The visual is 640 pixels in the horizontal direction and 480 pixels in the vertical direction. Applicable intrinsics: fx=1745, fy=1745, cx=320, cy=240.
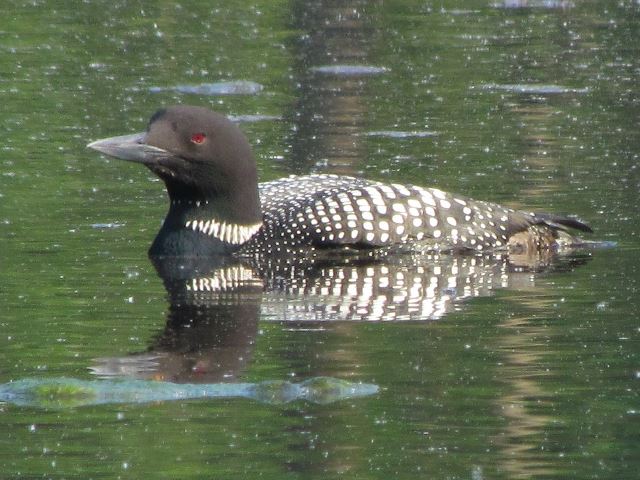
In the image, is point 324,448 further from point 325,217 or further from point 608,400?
point 325,217

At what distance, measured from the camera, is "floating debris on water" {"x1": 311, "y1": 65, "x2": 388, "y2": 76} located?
13.7 m

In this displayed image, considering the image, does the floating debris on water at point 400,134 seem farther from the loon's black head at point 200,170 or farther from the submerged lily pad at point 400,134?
the loon's black head at point 200,170

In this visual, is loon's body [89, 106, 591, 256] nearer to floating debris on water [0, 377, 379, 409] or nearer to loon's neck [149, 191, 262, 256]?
loon's neck [149, 191, 262, 256]

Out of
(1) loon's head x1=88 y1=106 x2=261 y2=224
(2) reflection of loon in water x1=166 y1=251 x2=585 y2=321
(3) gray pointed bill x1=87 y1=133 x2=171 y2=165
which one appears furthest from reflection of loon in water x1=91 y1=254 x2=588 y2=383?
(3) gray pointed bill x1=87 y1=133 x2=171 y2=165

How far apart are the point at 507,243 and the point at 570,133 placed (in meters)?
2.83

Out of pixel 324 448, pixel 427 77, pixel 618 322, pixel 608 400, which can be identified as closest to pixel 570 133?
pixel 427 77

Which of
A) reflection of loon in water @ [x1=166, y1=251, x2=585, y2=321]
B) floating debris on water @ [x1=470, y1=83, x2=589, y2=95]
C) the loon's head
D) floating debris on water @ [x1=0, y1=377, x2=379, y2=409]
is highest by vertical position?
the loon's head

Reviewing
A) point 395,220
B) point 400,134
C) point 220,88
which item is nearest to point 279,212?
point 395,220

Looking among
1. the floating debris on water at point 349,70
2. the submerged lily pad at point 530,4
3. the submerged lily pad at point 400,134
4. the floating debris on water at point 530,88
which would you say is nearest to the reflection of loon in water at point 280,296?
the submerged lily pad at point 400,134

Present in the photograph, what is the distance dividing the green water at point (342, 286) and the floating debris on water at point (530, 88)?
3.1 inches

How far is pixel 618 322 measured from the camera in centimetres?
641

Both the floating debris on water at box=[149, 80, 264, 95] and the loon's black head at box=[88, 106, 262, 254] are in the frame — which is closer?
the loon's black head at box=[88, 106, 262, 254]

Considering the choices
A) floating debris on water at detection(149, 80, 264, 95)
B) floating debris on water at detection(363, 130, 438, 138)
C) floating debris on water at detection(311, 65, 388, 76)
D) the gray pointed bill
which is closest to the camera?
the gray pointed bill

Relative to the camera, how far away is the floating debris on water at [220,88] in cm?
1274
